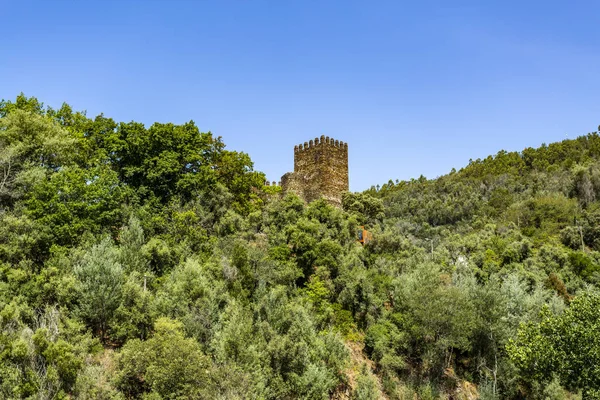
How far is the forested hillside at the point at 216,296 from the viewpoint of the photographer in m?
15.6

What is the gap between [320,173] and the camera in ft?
110

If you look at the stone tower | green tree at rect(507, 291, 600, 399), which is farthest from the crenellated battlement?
green tree at rect(507, 291, 600, 399)

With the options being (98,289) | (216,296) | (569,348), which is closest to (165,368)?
(98,289)

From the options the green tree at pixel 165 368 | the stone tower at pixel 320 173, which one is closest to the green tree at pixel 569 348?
the green tree at pixel 165 368

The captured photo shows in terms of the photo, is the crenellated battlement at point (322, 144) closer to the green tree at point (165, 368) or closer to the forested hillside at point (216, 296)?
the forested hillside at point (216, 296)

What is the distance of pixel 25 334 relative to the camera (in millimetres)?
15406

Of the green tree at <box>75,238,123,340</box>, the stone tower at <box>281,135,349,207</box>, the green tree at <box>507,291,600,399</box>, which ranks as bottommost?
the green tree at <box>507,291,600,399</box>

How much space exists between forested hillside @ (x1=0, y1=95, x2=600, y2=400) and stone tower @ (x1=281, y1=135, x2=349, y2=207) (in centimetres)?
254

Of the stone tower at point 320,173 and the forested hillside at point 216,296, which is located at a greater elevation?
the stone tower at point 320,173

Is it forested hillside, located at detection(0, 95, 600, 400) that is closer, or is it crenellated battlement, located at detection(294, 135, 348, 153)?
forested hillside, located at detection(0, 95, 600, 400)

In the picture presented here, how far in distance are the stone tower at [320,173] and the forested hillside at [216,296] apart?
2.54 m

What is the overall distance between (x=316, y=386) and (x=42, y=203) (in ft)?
41.2

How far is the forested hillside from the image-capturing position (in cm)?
1561

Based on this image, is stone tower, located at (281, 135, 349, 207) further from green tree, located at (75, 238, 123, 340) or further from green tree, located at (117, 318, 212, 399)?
green tree, located at (117, 318, 212, 399)
